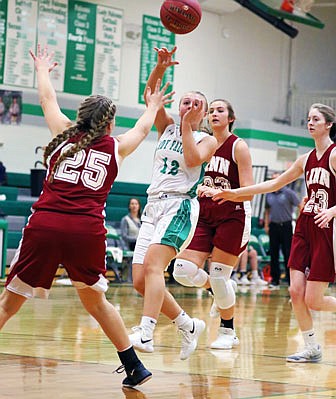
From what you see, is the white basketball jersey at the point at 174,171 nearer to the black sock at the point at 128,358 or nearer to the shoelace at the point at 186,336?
the shoelace at the point at 186,336

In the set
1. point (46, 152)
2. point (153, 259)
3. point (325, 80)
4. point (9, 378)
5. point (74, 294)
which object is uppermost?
point (325, 80)

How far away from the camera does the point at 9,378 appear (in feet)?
16.1

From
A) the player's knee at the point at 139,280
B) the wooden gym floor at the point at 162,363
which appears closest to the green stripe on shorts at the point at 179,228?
the player's knee at the point at 139,280

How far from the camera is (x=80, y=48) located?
1778 centimetres

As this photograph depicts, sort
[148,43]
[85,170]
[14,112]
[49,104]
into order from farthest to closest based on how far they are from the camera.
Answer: [148,43]
[14,112]
[49,104]
[85,170]

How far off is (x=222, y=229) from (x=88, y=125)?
8.24ft

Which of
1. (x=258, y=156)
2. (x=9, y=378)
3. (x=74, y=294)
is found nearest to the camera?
(x=9, y=378)

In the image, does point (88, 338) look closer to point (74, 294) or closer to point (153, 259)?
point (153, 259)

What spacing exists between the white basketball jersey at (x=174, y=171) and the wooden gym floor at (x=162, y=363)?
115cm

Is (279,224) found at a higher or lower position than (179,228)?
lower

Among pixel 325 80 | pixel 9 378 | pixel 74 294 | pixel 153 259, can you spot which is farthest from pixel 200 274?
pixel 325 80

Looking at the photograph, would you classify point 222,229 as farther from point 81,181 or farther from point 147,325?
point 81,181

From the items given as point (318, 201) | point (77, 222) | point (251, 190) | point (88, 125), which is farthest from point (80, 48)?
point (77, 222)

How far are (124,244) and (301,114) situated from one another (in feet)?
30.5
